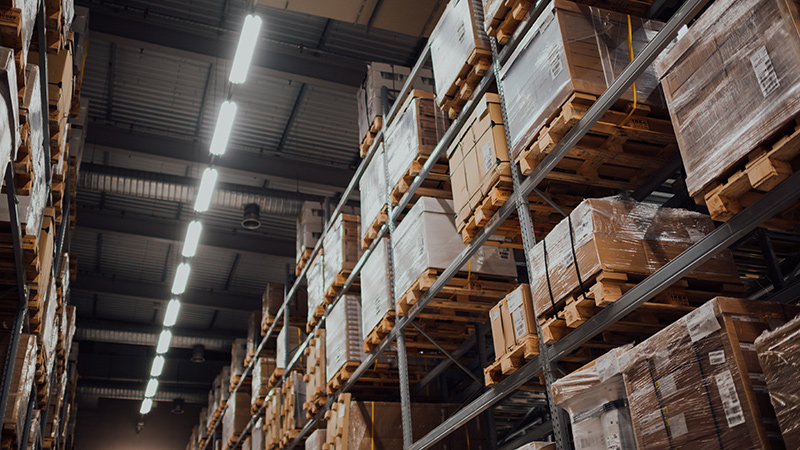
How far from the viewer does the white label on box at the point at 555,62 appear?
17.1 feet

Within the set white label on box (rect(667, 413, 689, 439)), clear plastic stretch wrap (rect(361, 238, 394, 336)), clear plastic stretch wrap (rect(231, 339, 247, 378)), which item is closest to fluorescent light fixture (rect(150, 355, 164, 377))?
clear plastic stretch wrap (rect(231, 339, 247, 378))

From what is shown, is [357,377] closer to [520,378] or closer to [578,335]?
[520,378]

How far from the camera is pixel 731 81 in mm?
3758

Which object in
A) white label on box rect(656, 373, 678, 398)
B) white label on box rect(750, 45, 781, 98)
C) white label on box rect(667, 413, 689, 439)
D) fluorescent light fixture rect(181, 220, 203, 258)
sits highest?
fluorescent light fixture rect(181, 220, 203, 258)

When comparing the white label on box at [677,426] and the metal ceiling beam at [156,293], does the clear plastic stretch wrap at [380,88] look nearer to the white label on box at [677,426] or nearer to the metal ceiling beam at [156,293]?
the white label on box at [677,426]

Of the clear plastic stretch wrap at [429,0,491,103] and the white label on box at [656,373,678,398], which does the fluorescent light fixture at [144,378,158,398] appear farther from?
the white label on box at [656,373,678,398]

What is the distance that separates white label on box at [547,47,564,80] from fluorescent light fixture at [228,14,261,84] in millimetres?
4285

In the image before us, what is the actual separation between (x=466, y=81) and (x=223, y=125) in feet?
14.5

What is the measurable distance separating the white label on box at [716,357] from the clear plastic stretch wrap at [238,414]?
1363 cm

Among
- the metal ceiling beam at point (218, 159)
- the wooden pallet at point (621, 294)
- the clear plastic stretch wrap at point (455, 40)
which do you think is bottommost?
the wooden pallet at point (621, 294)

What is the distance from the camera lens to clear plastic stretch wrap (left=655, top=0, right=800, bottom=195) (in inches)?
135

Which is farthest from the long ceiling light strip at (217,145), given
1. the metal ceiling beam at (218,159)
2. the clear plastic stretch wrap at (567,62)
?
the clear plastic stretch wrap at (567,62)

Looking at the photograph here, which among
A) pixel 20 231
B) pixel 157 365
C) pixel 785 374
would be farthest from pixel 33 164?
pixel 157 365

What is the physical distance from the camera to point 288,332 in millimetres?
12789
